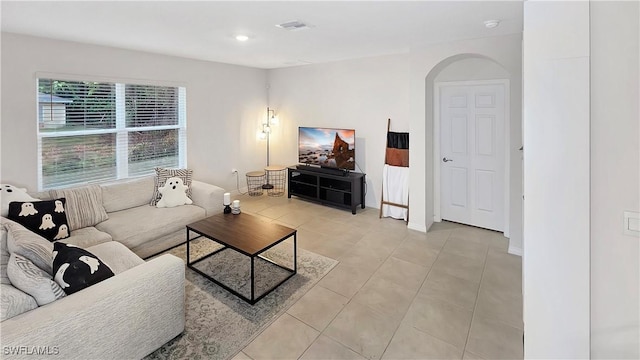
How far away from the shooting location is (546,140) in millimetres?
1598

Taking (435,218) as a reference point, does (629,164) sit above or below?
above

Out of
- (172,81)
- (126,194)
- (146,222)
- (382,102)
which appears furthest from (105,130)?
(382,102)

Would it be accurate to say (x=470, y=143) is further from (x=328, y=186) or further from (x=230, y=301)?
(x=230, y=301)

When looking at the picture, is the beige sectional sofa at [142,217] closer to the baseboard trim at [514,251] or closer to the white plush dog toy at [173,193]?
the white plush dog toy at [173,193]

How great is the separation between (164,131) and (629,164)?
5194 mm

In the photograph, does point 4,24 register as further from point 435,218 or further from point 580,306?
point 435,218

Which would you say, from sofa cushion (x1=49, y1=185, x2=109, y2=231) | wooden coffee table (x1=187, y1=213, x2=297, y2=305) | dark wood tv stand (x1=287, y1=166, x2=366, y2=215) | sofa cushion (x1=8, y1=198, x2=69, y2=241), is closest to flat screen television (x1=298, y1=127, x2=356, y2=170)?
dark wood tv stand (x1=287, y1=166, x2=366, y2=215)

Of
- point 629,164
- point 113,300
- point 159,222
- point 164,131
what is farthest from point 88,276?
point 164,131

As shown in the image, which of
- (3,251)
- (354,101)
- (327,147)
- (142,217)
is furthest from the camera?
(327,147)

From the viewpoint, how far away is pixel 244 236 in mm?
3029

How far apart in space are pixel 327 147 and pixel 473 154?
89.4 inches

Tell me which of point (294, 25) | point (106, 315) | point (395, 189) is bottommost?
point (106, 315)

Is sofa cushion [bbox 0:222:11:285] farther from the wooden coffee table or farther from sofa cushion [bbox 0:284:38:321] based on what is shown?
the wooden coffee table

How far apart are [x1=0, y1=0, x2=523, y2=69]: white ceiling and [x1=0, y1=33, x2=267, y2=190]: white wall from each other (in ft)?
0.82
